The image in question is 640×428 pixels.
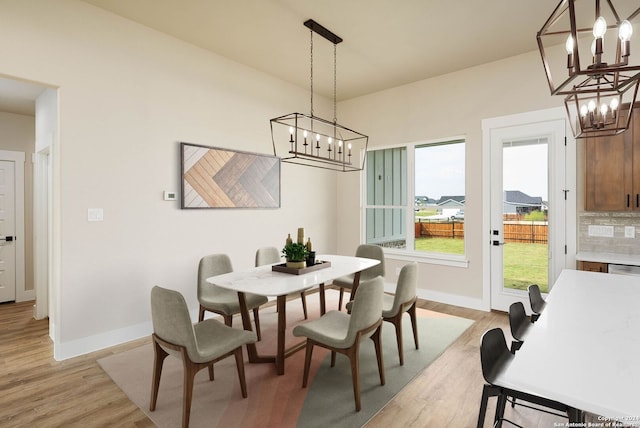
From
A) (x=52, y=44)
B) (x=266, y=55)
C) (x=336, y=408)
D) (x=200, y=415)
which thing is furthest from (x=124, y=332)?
(x=266, y=55)

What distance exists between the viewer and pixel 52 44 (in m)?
2.82

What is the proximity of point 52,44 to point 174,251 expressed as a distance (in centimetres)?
214

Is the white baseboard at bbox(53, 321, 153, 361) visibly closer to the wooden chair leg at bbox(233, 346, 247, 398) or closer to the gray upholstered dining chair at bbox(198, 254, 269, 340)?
the gray upholstered dining chair at bbox(198, 254, 269, 340)

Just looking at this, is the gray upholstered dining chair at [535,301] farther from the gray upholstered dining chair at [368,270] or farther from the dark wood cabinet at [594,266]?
the gray upholstered dining chair at [368,270]

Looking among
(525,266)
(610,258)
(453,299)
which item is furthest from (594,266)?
(453,299)

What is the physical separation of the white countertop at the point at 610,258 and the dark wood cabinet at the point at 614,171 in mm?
469

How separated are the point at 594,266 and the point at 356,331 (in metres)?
2.68

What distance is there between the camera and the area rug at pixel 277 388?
2.10m

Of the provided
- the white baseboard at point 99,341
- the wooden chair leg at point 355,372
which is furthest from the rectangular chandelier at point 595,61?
the white baseboard at point 99,341

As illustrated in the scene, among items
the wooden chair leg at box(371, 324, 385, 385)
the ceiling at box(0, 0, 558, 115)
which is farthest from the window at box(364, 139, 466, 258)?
the wooden chair leg at box(371, 324, 385, 385)

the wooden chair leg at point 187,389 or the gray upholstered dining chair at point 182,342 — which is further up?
the gray upholstered dining chair at point 182,342

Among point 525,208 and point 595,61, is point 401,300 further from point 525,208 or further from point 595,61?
point 525,208

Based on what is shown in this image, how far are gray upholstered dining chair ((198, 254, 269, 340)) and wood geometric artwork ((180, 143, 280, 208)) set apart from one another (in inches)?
31.8

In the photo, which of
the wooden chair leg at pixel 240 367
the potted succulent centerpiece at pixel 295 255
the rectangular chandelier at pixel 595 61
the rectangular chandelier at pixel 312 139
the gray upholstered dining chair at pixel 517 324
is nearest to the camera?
the rectangular chandelier at pixel 595 61
